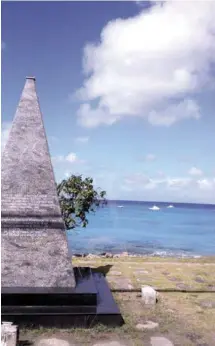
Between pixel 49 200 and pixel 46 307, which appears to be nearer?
pixel 46 307

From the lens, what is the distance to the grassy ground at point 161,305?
7.18 metres

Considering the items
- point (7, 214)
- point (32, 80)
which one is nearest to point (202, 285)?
point (7, 214)

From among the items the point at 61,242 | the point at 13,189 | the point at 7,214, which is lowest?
the point at 61,242

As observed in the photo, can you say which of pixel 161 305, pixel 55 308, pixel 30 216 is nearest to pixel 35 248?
pixel 30 216

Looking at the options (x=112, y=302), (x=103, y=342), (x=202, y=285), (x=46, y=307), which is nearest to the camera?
(x=103, y=342)

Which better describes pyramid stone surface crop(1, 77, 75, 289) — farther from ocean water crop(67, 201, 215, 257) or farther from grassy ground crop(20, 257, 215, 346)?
ocean water crop(67, 201, 215, 257)

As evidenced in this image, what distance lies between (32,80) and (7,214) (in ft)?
11.3

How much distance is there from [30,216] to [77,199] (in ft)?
12.1

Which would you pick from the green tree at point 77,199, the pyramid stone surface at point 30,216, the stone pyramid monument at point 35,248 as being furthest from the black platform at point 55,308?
the green tree at point 77,199

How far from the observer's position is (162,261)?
15328 millimetres

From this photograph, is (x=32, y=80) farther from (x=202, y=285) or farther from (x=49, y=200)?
(x=202, y=285)

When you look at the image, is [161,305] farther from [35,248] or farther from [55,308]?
[35,248]

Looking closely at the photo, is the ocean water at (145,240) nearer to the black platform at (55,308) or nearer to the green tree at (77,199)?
the green tree at (77,199)

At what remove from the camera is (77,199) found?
12211mm
